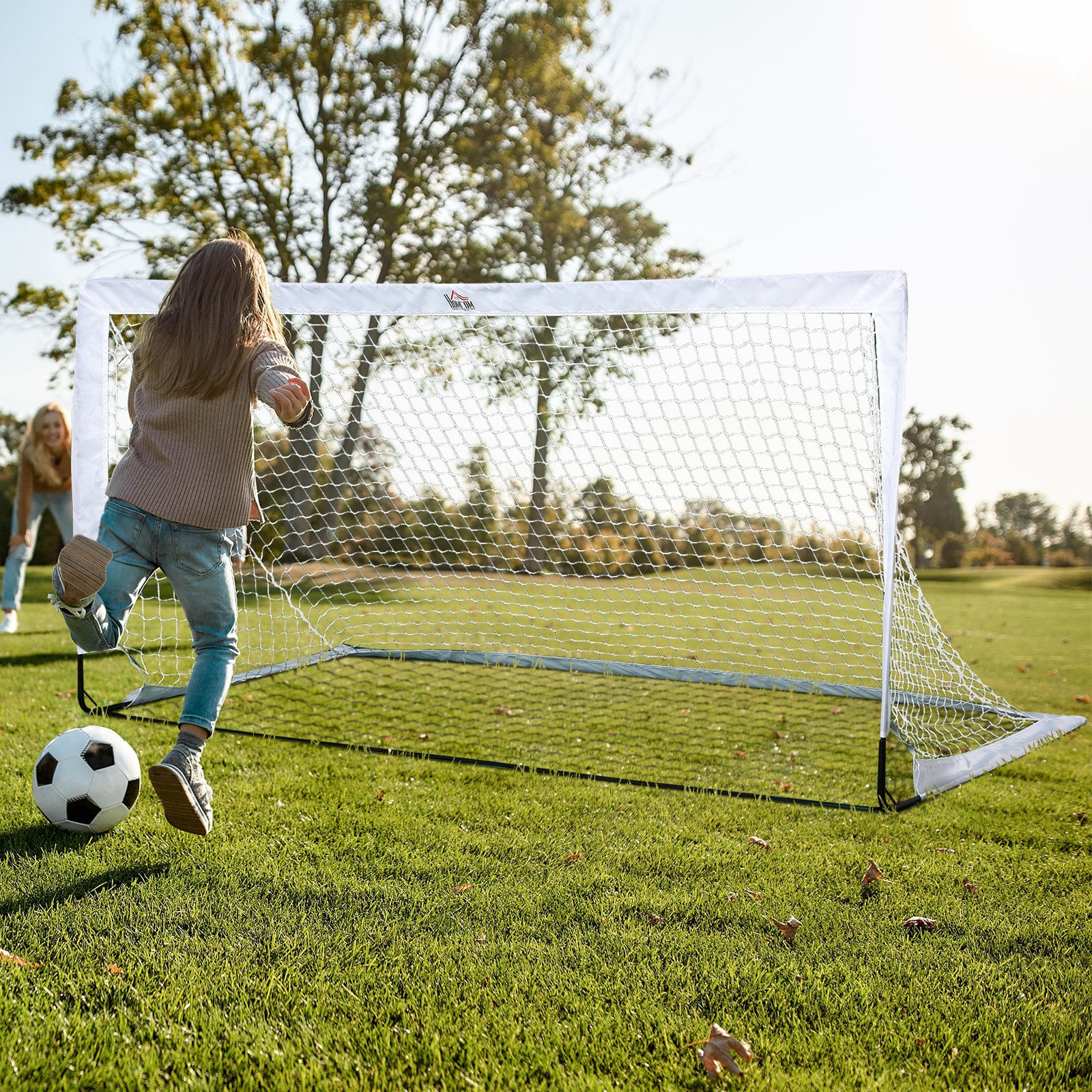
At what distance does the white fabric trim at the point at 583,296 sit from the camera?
3879mm

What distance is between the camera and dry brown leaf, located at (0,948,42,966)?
2104 millimetres

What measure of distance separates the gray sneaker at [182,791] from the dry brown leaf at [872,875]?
2.15m

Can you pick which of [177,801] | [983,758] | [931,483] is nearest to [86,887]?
[177,801]

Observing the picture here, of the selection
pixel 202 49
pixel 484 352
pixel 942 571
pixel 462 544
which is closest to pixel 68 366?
pixel 202 49

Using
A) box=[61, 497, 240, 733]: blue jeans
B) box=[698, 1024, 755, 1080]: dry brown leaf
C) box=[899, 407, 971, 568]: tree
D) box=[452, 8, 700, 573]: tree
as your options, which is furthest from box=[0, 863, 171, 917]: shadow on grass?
box=[899, 407, 971, 568]: tree

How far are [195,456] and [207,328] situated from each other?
0.43m

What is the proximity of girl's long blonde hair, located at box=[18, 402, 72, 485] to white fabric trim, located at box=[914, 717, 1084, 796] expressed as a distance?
648 cm

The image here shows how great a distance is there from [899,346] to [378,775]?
2918mm

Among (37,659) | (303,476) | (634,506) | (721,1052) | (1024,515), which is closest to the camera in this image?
(721,1052)

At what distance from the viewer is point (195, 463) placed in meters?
2.96

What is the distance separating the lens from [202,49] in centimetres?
1750

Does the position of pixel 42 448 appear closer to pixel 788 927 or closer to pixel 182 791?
pixel 182 791

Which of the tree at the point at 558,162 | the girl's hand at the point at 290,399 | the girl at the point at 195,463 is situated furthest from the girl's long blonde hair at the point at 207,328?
the tree at the point at 558,162

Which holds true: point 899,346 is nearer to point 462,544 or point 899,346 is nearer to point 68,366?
point 462,544
